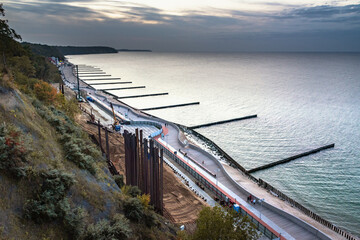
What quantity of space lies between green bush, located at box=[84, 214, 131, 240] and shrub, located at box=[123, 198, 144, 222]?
1907mm

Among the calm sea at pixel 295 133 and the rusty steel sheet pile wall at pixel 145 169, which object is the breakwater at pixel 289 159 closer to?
the calm sea at pixel 295 133

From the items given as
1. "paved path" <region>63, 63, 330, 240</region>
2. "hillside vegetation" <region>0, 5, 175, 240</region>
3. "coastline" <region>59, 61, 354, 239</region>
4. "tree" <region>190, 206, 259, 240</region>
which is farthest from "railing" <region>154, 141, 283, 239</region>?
"hillside vegetation" <region>0, 5, 175, 240</region>

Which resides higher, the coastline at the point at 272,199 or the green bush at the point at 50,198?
the green bush at the point at 50,198

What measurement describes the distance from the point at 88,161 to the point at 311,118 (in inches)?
3325

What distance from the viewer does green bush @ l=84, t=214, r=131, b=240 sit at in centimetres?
1580

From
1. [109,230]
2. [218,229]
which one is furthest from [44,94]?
[218,229]

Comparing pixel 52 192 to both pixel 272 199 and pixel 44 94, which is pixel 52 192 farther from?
pixel 272 199

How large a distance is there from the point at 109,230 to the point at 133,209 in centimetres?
429

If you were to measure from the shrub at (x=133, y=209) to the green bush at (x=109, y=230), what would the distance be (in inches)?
75.1

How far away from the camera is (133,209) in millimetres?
20719

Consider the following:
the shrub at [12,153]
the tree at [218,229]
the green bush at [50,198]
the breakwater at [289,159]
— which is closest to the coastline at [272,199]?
the breakwater at [289,159]

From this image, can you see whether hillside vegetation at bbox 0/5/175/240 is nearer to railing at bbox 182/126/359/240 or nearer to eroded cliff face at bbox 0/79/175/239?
eroded cliff face at bbox 0/79/175/239

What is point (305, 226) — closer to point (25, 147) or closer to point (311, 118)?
point (25, 147)

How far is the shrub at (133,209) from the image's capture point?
20328mm
